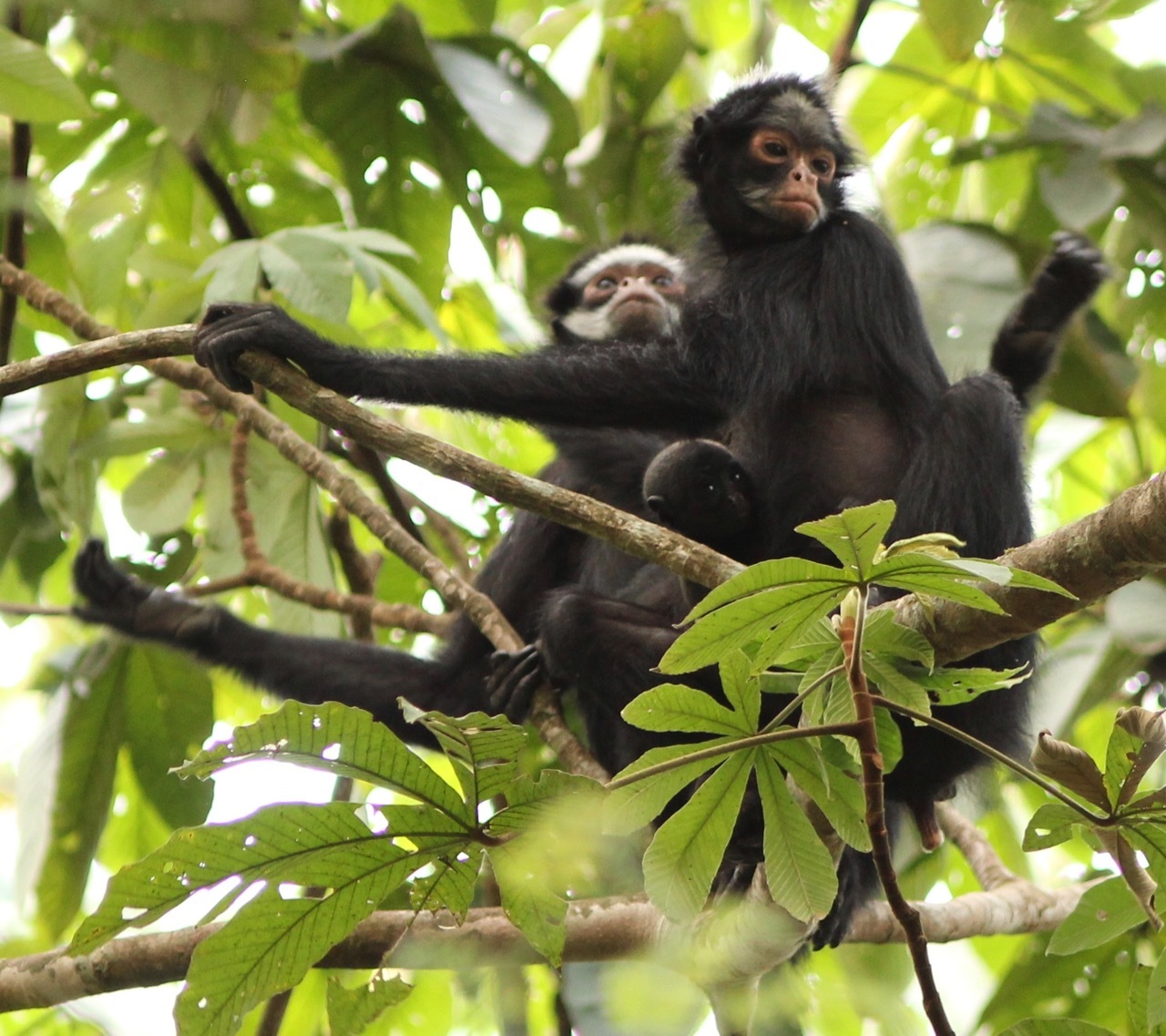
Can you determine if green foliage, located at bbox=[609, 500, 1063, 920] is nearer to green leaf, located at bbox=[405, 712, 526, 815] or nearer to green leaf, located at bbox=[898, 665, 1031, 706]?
green leaf, located at bbox=[898, 665, 1031, 706]

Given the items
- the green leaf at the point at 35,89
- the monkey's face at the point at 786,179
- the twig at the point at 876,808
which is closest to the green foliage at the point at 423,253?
the green leaf at the point at 35,89

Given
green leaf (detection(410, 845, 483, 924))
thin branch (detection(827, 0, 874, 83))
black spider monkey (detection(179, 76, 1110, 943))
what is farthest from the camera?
thin branch (detection(827, 0, 874, 83))

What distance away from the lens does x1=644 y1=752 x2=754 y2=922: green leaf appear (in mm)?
1650

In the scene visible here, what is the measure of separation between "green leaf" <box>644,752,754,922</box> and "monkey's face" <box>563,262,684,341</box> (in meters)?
3.26

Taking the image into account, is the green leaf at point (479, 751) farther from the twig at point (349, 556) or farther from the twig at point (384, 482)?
the twig at point (349, 556)

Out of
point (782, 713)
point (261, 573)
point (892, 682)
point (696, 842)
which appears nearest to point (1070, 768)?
point (892, 682)

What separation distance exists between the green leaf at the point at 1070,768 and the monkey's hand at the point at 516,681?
75.0 inches

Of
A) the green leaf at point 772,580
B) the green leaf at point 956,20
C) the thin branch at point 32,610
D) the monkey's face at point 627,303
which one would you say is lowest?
the thin branch at point 32,610

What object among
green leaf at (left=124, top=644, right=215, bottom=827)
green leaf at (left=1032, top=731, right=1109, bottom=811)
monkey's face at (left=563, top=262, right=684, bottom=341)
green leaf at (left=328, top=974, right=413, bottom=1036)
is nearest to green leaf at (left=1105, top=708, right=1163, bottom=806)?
green leaf at (left=1032, top=731, right=1109, bottom=811)

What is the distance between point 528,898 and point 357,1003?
1.54ft

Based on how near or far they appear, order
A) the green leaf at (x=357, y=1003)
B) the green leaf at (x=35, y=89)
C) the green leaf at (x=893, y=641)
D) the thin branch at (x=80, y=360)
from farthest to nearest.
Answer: the green leaf at (x=35, y=89) < the thin branch at (x=80, y=360) < the green leaf at (x=357, y=1003) < the green leaf at (x=893, y=641)

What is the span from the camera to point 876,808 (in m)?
1.53

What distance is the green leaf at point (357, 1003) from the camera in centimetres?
206

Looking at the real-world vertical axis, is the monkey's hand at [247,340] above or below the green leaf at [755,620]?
below
